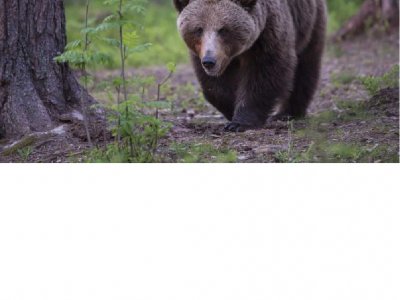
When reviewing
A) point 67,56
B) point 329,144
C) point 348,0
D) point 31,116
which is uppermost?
point 348,0

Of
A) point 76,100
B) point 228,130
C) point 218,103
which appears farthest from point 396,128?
point 76,100

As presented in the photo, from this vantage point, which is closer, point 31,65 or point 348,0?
point 31,65

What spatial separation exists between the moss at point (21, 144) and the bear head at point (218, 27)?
1736 millimetres

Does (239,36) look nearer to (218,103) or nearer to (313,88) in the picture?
(218,103)

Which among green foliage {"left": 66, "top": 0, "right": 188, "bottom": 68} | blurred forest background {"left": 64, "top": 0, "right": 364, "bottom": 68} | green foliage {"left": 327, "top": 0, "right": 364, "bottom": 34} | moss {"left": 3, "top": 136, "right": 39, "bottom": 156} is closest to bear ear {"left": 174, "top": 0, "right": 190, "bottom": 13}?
moss {"left": 3, "top": 136, "right": 39, "bottom": 156}

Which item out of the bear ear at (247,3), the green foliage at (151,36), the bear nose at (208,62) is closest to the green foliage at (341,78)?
the green foliage at (151,36)

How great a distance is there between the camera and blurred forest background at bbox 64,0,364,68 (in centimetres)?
1201

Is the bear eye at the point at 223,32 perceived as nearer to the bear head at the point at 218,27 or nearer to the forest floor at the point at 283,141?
the bear head at the point at 218,27

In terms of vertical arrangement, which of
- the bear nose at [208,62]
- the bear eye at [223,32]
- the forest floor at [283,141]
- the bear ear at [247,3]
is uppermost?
the bear ear at [247,3]

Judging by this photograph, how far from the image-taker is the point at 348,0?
52.0 feet

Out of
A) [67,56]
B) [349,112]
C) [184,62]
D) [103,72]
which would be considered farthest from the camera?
[184,62]

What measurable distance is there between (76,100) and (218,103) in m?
1.81

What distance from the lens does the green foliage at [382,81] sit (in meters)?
6.55

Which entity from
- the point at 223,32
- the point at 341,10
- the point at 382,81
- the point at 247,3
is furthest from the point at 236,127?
the point at 341,10
